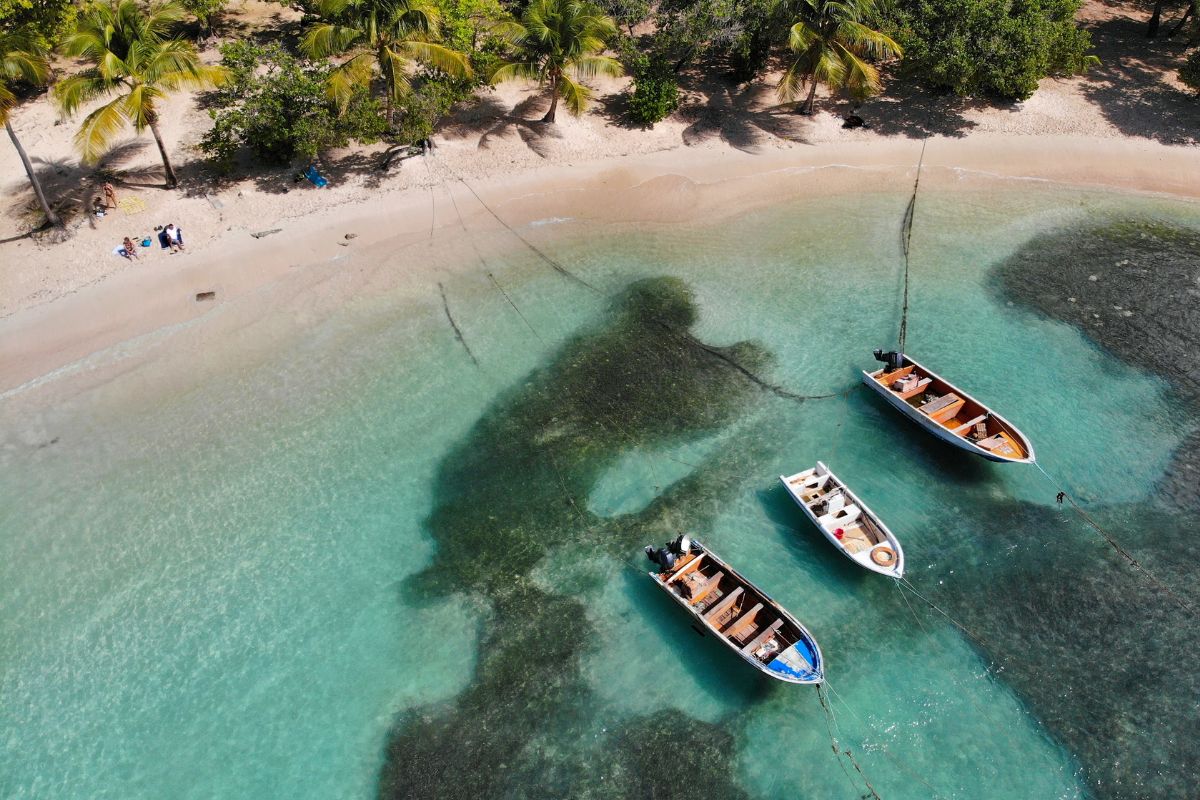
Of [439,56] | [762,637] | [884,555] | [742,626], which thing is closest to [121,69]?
[439,56]

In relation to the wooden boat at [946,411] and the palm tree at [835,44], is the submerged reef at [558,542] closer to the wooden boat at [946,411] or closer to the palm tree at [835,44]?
the wooden boat at [946,411]

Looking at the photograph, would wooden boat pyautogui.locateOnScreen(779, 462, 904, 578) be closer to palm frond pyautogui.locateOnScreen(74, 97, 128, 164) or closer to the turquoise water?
the turquoise water

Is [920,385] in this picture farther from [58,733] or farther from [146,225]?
[146,225]

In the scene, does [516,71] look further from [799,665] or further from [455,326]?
[799,665]

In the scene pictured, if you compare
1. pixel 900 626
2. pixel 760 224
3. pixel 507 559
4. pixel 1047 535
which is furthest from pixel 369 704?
pixel 760 224

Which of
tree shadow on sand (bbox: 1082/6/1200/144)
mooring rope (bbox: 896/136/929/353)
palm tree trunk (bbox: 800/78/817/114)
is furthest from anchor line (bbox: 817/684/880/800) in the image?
tree shadow on sand (bbox: 1082/6/1200/144)

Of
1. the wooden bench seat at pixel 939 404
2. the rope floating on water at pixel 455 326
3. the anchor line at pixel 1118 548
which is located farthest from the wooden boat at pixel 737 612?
the rope floating on water at pixel 455 326
